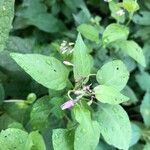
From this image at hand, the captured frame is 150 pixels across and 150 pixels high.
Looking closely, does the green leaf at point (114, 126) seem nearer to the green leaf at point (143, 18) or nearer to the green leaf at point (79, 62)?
the green leaf at point (79, 62)

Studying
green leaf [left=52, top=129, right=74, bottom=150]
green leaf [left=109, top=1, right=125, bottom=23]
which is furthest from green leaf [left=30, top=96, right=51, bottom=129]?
green leaf [left=109, top=1, right=125, bottom=23]

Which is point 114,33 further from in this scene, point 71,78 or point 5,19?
point 5,19

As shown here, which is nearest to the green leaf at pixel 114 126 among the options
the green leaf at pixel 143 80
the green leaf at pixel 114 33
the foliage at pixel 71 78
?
the foliage at pixel 71 78

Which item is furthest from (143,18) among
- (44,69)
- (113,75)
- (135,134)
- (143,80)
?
(44,69)

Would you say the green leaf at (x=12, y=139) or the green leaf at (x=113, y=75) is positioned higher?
the green leaf at (x=113, y=75)

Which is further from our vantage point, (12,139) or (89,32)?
(89,32)

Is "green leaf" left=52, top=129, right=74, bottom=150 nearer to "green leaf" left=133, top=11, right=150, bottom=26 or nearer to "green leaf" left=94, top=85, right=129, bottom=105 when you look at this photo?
"green leaf" left=94, top=85, right=129, bottom=105
